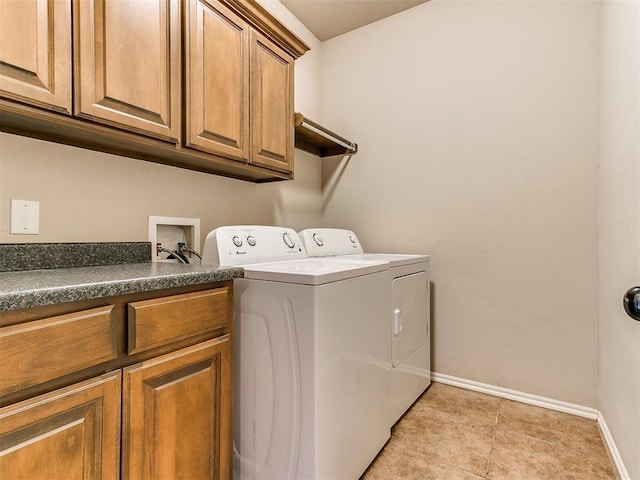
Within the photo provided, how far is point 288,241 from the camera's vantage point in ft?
5.77

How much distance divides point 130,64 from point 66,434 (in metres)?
1.08

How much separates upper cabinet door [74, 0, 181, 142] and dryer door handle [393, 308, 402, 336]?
4.06 ft

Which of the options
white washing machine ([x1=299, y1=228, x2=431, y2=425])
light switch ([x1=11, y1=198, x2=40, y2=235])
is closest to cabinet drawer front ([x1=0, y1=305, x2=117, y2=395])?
light switch ([x1=11, y1=198, x2=40, y2=235])

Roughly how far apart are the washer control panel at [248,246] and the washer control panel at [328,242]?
0.53 feet

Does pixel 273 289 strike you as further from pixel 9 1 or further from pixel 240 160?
pixel 9 1

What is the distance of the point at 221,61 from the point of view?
4.66 ft

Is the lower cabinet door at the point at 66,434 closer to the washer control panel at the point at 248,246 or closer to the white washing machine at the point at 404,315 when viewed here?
the washer control panel at the point at 248,246

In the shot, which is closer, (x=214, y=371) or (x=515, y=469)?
(x=214, y=371)

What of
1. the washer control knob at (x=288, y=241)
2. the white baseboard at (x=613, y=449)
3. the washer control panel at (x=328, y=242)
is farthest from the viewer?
the washer control panel at (x=328, y=242)

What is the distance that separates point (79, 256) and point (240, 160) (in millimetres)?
751

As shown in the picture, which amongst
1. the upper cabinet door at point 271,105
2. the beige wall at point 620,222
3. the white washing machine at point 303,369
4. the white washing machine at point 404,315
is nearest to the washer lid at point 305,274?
the white washing machine at point 303,369

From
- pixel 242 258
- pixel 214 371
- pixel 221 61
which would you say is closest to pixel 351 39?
pixel 221 61

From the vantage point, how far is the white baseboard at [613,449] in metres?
1.29

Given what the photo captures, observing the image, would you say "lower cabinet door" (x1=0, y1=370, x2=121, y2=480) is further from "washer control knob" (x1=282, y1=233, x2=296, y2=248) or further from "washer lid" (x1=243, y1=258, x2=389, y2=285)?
"washer control knob" (x1=282, y1=233, x2=296, y2=248)
